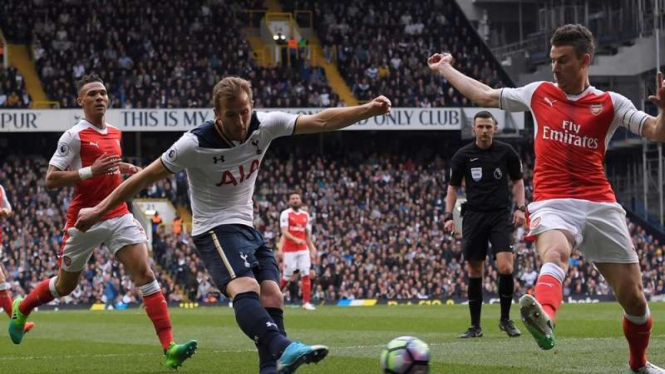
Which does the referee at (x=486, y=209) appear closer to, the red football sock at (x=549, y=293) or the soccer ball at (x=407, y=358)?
the red football sock at (x=549, y=293)

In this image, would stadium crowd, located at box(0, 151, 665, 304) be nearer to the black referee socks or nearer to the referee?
the referee

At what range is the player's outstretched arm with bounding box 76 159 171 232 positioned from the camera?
305 inches

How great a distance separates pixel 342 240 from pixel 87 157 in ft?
85.4

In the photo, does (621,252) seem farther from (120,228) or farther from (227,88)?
(120,228)

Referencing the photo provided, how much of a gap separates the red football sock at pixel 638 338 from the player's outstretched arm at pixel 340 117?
2361mm

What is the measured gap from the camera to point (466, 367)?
9344 mm

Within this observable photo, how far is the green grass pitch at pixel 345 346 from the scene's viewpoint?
31.8ft

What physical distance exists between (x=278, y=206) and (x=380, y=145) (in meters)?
6.70

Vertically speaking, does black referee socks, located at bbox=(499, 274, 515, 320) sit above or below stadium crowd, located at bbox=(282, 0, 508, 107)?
below

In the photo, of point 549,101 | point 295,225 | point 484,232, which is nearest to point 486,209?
point 484,232

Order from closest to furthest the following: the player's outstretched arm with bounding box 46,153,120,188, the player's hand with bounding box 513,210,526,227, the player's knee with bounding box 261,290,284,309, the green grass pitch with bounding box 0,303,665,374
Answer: the player's knee with bounding box 261,290,284,309, the green grass pitch with bounding box 0,303,665,374, the player's outstretched arm with bounding box 46,153,120,188, the player's hand with bounding box 513,210,526,227

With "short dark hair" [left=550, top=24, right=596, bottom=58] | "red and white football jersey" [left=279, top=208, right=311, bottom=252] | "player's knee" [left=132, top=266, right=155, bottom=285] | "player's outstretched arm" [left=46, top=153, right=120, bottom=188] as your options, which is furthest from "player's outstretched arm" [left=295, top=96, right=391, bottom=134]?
"red and white football jersey" [left=279, top=208, right=311, bottom=252]

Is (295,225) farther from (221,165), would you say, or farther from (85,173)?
(221,165)

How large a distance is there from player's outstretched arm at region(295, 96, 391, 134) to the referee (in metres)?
5.93
